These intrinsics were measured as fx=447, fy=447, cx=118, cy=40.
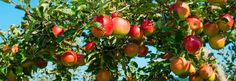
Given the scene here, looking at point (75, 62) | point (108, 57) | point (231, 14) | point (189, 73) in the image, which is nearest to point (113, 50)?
point (108, 57)

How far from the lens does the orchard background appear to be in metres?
3.85

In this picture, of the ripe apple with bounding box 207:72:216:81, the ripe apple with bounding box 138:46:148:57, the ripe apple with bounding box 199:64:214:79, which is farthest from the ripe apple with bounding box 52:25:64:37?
the ripe apple with bounding box 207:72:216:81

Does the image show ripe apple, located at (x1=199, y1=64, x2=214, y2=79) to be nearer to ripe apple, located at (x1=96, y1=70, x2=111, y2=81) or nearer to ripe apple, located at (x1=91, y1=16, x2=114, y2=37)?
ripe apple, located at (x1=96, y1=70, x2=111, y2=81)

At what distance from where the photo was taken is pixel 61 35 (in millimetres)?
3994

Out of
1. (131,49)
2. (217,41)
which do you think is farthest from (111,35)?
(217,41)

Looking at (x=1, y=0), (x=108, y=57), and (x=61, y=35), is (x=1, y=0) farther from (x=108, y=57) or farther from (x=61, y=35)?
(x=108, y=57)

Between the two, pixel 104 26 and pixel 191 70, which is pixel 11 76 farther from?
pixel 191 70

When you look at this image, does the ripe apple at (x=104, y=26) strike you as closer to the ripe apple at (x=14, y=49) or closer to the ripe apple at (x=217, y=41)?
the ripe apple at (x=14, y=49)

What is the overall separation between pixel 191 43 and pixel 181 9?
1.17 ft

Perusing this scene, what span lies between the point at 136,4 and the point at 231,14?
1042 mm

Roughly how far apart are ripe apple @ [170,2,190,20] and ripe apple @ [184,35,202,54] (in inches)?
8.4

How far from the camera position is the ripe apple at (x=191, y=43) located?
4.11 metres

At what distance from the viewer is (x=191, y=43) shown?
13.4 ft

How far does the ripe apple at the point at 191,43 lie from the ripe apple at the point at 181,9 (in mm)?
213
